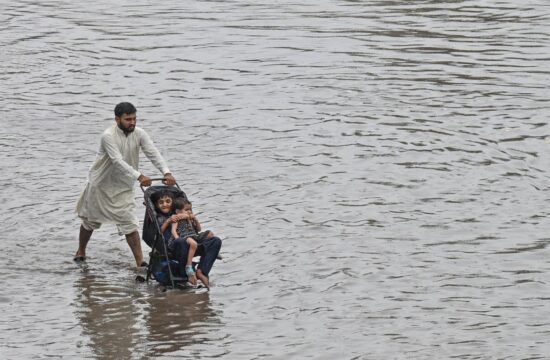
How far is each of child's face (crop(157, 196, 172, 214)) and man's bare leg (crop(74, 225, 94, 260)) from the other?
1.08 metres

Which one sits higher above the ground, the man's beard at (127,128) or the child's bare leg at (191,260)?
the man's beard at (127,128)

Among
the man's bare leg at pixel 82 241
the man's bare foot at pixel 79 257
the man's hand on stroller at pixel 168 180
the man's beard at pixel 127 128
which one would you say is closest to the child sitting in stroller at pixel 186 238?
the man's hand on stroller at pixel 168 180

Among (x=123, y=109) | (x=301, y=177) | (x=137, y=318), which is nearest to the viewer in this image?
(x=137, y=318)

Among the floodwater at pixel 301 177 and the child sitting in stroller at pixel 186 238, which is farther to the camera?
the child sitting in stroller at pixel 186 238

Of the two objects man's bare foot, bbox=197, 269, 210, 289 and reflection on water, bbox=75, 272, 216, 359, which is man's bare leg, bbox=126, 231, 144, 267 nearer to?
reflection on water, bbox=75, 272, 216, 359

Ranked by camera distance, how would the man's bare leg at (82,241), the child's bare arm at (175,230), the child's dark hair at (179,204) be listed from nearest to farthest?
the child's bare arm at (175,230)
the child's dark hair at (179,204)
the man's bare leg at (82,241)

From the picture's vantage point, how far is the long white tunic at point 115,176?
40.3 ft

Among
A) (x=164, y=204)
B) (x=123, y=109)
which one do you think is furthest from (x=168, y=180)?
(x=123, y=109)

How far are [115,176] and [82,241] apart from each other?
89 centimetres

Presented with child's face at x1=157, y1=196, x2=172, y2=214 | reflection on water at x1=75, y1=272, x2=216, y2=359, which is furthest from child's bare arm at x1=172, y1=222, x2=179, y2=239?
reflection on water at x1=75, y1=272, x2=216, y2=359

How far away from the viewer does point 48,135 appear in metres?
19.1

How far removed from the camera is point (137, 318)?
1120cm

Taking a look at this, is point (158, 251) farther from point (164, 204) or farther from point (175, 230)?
point (164, 204)

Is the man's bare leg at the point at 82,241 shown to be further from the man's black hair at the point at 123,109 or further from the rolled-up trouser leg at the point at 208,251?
the rolled-up trouser leg at the point at 208,251
